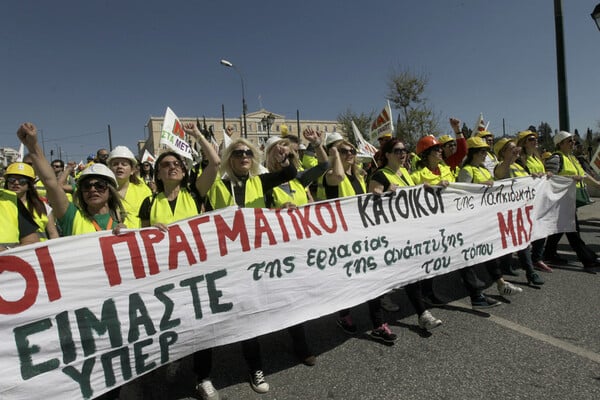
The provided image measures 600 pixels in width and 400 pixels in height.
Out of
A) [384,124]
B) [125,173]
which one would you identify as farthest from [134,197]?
[384,124]

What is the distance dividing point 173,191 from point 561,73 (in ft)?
28.3

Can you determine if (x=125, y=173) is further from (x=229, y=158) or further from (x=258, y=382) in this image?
(x=258, y=382)

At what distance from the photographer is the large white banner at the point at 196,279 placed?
2.00m

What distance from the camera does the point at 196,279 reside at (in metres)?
2.42

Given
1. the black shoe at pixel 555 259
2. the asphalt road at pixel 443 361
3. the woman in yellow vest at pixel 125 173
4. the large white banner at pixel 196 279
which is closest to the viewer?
the large white banner at pixel 196 279

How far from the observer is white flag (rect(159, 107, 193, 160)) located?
166 inches

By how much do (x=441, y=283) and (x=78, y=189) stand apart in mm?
4103

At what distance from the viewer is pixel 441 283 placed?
448 centimetres

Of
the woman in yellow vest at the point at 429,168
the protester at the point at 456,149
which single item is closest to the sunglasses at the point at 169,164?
the woman in yellow vest at the point at 429,168

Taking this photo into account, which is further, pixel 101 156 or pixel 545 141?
pixel 545 141

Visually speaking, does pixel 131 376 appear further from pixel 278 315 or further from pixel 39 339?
pixel 278 315

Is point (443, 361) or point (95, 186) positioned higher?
point (95, 186)

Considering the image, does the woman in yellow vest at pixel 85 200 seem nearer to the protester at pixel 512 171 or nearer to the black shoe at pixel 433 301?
the black shoe at pixel 433 301

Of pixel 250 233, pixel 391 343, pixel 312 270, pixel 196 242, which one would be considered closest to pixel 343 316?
pixel 391 343
